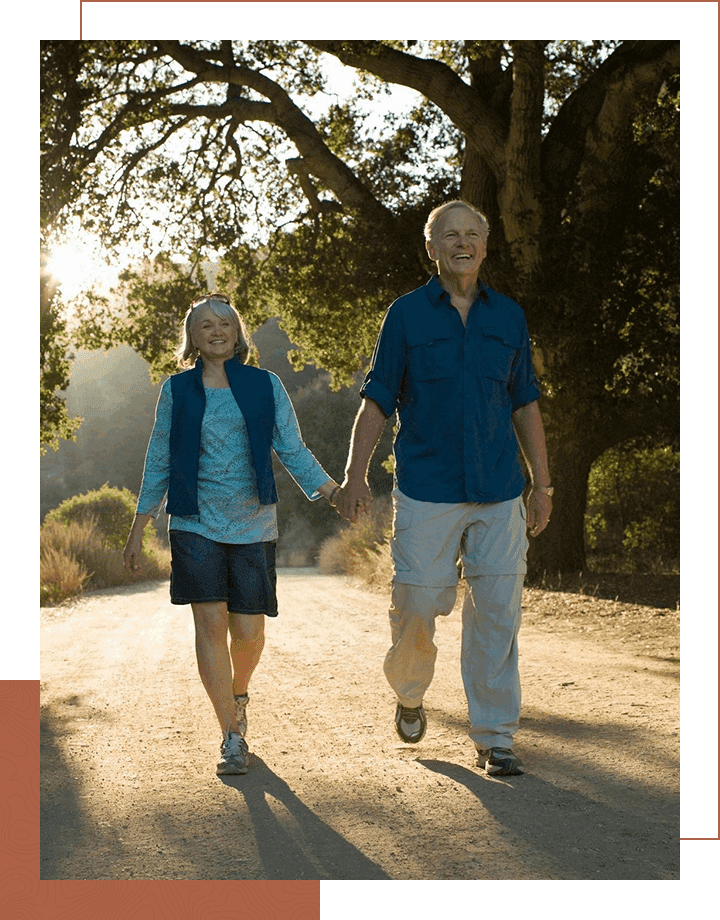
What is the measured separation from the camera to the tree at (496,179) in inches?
468

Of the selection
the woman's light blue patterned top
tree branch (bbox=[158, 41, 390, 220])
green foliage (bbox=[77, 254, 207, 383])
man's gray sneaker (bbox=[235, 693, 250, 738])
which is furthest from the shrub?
the woman's light blue patterned top

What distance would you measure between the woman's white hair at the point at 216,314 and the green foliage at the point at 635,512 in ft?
52.8

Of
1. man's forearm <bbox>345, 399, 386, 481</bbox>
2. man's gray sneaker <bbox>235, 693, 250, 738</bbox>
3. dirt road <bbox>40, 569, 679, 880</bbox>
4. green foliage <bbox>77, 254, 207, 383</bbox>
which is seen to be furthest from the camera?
green foliage <bbox>77, 254, 207, 383</bbox>

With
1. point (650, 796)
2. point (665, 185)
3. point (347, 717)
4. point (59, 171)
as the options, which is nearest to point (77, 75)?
point (59, 171)

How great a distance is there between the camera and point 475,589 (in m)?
4.60

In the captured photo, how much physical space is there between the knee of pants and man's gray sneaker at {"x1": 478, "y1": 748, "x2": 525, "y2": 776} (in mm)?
624

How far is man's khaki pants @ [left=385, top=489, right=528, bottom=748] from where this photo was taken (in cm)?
454

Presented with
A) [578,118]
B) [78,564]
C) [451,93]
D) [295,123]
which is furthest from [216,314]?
[78,564]

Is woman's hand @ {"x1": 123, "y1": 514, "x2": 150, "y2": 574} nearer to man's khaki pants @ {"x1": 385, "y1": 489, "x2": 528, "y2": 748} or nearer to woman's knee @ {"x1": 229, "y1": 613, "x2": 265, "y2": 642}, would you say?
woman's knee @ {"x1": 229, "y1": 613, "x2": 265, "y2": 642}

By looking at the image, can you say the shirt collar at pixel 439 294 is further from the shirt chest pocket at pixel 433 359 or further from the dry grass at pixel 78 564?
the dry grass at pixel 78 564

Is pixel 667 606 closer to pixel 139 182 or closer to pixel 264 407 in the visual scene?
pixel 264 407

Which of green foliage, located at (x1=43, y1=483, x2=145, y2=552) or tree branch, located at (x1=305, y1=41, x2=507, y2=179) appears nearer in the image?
tree branch, located at (x1=305, y1=41, x2=507, y2=179)

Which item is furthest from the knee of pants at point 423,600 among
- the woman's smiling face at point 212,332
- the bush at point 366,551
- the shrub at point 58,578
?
the shrub at point 58,578

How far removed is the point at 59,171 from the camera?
12617 mm
